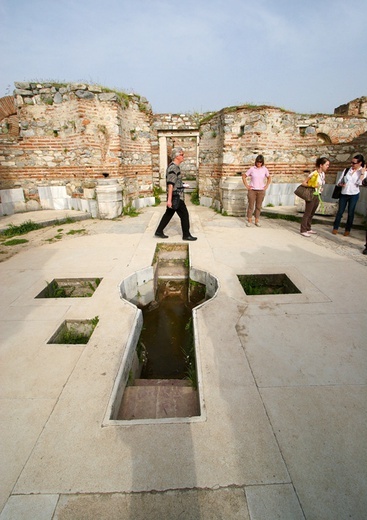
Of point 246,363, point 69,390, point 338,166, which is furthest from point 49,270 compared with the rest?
point 338,166

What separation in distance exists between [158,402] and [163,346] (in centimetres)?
118

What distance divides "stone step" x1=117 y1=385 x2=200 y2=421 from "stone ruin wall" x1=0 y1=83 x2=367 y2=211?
6.86 m

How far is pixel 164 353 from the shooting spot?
3.22 metres

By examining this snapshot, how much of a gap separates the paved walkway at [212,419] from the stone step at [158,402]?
0.80ft

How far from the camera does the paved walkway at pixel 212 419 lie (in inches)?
53.1

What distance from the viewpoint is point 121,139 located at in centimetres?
787

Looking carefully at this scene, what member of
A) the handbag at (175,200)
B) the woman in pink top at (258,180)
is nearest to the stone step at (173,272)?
the handbag at (175,200)

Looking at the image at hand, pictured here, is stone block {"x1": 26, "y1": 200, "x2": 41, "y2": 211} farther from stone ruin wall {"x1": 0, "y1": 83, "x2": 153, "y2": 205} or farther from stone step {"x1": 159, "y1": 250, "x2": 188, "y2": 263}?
stone step {"x1": 159, "y1": 250, "x2": 188, "y2": 263}

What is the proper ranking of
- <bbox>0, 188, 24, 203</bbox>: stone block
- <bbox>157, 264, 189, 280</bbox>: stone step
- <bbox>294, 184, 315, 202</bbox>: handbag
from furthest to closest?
<bbox>0, 188, 24, 203</bbox>: stone block
<bbox>294, 184, 315, 202</bbox>: handbag
<bbox>157, 264, 189, 280</bbox>: stone step

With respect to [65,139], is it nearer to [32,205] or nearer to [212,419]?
[32,205]

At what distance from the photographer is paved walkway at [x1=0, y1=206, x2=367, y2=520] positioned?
135cm

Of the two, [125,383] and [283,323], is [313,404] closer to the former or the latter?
[283,323]

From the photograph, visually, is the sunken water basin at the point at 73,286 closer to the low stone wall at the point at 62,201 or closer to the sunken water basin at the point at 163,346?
the sunken water basin at the point at 163,346

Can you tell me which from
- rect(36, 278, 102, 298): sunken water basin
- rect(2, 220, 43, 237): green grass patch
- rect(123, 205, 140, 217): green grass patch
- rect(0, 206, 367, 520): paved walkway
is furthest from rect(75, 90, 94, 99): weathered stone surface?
rect(0, 206, 367, 520): paved walkway
